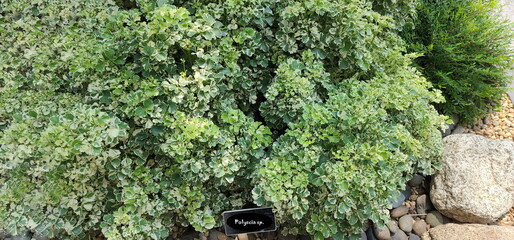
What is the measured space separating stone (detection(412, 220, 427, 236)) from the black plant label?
977mm

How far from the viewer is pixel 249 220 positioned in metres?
2.26

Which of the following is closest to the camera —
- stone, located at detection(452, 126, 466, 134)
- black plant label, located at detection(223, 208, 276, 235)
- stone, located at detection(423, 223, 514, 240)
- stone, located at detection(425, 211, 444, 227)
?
black plant label, located at detection(223, 208, 276, 235)

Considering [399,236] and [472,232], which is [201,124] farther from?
[472,232]

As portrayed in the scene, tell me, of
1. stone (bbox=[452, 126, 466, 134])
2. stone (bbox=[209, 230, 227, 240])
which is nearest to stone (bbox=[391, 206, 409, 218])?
stone (bbox=[452, 126, 466, 134])

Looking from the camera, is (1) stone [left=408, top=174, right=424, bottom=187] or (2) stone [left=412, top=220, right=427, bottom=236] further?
(1) stone [left=408, top=174, right=424, bottom=187]

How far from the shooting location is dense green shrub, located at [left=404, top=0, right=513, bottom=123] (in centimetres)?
295

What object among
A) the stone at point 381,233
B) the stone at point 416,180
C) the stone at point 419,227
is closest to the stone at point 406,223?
the stone at point 419,227

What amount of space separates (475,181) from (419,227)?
0.44 m

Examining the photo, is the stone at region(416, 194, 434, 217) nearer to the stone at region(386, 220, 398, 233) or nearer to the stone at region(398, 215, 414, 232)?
the stone at region(398, 215, 414, 232)

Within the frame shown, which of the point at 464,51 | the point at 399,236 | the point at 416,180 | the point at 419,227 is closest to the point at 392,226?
the point at 399,236

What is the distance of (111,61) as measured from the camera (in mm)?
2139

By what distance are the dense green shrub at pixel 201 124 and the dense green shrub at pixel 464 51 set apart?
0.63 m

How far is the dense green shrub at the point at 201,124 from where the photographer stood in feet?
6.63

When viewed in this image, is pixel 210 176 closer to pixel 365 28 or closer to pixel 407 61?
pixel 365 28
